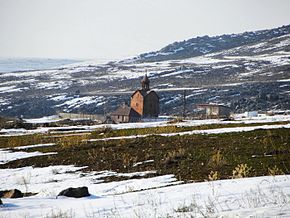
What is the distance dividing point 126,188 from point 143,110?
274 ft

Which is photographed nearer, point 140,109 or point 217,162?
point 217,162

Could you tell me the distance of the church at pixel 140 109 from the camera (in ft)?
310

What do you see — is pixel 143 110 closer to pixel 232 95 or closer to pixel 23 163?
pixel 232 95

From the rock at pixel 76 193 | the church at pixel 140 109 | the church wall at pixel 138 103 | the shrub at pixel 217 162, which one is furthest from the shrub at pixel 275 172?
the church wall at pixel 138 103

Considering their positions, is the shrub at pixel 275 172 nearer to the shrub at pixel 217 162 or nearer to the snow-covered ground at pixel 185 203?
the snow-covered ground at pixel 185 203

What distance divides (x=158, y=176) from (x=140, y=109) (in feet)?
273

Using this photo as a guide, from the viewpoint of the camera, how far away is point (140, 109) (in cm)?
9538

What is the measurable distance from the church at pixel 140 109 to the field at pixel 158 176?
2772 inches

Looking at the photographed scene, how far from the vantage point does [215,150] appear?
618 inches

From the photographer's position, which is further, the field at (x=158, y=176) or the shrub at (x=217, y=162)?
the shrub at (x=217, y=162)

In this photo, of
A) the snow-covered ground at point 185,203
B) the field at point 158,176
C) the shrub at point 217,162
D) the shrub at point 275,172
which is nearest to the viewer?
the snow-covered ground at point 185,203

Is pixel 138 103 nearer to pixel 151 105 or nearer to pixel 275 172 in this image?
pixel 151 105

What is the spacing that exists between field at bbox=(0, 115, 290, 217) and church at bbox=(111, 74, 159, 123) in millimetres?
70407

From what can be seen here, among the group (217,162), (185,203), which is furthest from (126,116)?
(185,203)
